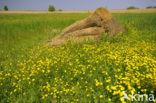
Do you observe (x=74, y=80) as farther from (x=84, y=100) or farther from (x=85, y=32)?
(x=85, y=32)

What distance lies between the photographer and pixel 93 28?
9.62m

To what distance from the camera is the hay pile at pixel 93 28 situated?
930 centimetres

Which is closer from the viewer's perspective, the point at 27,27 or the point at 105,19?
the point at 105,19

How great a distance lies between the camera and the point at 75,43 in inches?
331

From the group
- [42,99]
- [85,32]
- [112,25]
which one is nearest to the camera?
[42,99]

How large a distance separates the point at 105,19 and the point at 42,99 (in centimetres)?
803

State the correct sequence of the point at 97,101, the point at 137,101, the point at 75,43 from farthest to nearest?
1. the point at 75,43
2. the point at 97,101
3. the point at 137,101

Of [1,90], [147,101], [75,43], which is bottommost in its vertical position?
[1,90]

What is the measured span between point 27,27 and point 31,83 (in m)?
12.7

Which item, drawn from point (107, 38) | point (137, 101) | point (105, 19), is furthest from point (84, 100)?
point (105, 19)

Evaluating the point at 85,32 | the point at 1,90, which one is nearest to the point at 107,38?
the point at 85,32

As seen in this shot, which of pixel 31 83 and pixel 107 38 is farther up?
pixel 107 38

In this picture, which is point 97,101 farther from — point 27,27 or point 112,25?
point 27,27

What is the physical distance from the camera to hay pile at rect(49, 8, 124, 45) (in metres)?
9.30
